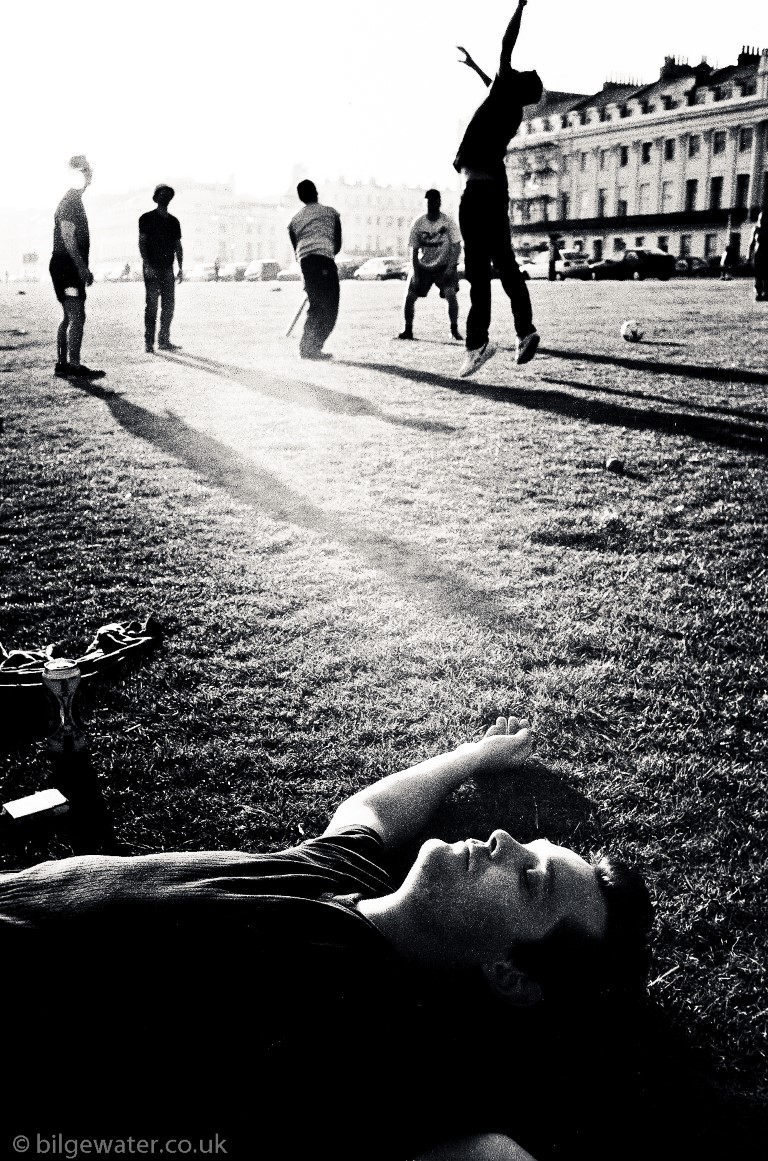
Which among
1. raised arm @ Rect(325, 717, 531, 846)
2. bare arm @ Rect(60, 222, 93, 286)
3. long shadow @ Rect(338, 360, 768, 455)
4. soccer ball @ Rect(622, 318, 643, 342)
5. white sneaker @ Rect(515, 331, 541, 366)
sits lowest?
raised arm @ Rect(325, 717, 531, 846)

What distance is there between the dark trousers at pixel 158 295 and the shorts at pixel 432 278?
331 cm

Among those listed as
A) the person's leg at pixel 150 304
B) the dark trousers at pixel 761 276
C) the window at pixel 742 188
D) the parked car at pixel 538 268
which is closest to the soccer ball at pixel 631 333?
the person's leg at pixel 150 304

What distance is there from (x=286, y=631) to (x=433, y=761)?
47.3 inches

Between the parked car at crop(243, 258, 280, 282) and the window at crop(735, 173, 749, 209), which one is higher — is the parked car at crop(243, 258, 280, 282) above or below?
below

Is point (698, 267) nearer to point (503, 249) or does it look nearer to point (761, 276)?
Result: point (761, 276)

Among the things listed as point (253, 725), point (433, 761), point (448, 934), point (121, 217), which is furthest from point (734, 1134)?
point (121, 217)

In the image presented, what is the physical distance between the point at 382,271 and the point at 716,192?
36.9 m

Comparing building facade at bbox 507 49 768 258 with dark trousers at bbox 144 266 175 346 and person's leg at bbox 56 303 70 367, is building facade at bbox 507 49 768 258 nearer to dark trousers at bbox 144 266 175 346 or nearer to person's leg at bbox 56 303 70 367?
dark trousers at bbox 144 266 175 346

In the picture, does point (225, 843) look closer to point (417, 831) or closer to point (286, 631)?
point (417, 831)

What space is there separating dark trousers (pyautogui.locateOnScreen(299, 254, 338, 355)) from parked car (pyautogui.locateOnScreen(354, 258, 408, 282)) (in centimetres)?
3770

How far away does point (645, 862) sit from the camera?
220 centimetres

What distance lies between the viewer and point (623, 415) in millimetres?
7230

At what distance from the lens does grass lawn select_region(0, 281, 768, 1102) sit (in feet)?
7.68

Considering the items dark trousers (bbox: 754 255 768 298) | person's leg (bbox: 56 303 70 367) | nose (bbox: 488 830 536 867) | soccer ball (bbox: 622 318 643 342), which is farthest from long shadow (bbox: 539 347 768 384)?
dark trousers (bbox: 754 255 768 298)
